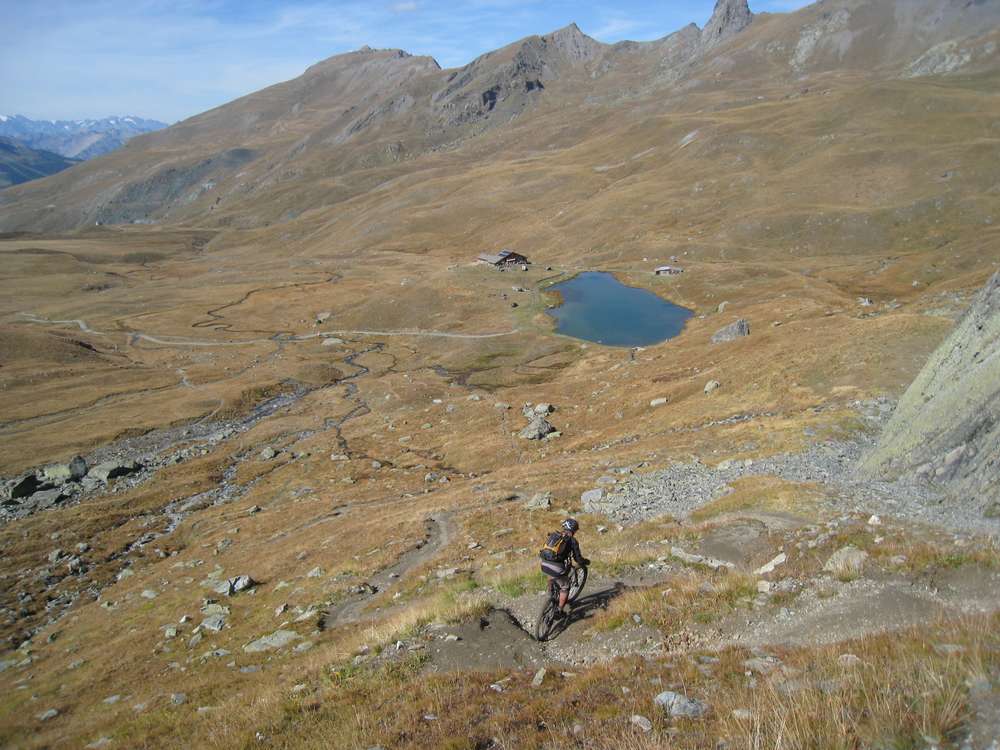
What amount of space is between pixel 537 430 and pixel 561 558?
134 ft

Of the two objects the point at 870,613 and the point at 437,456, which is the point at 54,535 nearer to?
the point at 437,456

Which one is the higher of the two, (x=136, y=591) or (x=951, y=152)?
(x=951, y=152)

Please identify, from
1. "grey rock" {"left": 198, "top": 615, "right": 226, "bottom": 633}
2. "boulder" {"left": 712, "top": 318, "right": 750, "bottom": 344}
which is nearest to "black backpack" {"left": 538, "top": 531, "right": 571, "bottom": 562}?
"grey rock" {"left": 198, "top": 615, "right": 226, "bottom": 633}

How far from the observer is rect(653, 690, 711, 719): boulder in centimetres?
1000

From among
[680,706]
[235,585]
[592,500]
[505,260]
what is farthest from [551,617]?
[505,260]

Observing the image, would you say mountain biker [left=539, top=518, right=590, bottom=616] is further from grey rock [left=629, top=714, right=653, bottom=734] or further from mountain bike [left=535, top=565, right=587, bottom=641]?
grey rock [left=629, top=714, right=653, bottom=734]

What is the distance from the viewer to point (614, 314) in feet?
367

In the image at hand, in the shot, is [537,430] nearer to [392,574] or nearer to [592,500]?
[592,500]

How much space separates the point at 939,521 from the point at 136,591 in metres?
45.7

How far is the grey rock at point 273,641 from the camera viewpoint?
23906 mm

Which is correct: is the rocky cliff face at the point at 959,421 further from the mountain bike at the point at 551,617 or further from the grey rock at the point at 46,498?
the grey rock at the point at 46,498

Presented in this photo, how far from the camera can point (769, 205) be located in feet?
467

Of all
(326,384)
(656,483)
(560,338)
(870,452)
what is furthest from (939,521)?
(326,384)

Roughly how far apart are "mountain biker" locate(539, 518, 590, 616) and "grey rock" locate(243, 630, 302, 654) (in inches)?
525
